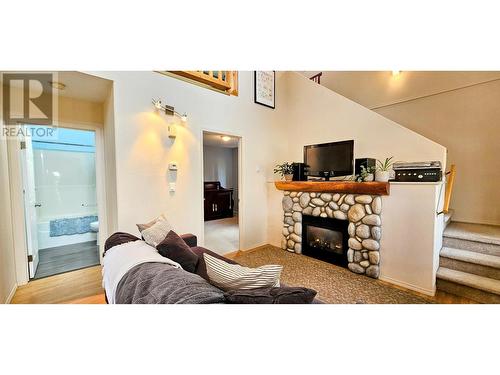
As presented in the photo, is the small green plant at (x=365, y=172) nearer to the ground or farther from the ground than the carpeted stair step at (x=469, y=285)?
farther from the ground

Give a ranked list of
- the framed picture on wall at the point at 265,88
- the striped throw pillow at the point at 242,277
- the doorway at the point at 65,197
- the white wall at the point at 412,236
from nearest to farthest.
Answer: the striped throw pillow at the point at 242,277 < the white wall at the point at 412,236 < the doorway at the point at 65,197 < the framed picture on wall at the point at 265,88

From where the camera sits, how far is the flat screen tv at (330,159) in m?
2.92

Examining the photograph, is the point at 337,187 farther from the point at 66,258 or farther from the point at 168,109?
the point at 66,258

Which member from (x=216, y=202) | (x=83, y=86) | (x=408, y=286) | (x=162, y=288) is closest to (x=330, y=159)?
(x=408, y=286)

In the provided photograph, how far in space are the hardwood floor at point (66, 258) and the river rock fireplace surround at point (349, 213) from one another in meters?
3.12

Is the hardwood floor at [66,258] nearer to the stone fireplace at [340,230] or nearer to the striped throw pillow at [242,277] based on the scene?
the striped throw pillow at [242,277]

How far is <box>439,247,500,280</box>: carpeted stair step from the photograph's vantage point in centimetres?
212

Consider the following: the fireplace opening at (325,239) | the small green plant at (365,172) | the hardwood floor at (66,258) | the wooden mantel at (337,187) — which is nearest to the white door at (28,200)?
the hardwood floor at (66,258)

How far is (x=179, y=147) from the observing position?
2.73 meters

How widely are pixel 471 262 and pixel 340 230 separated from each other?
134 centimetres
